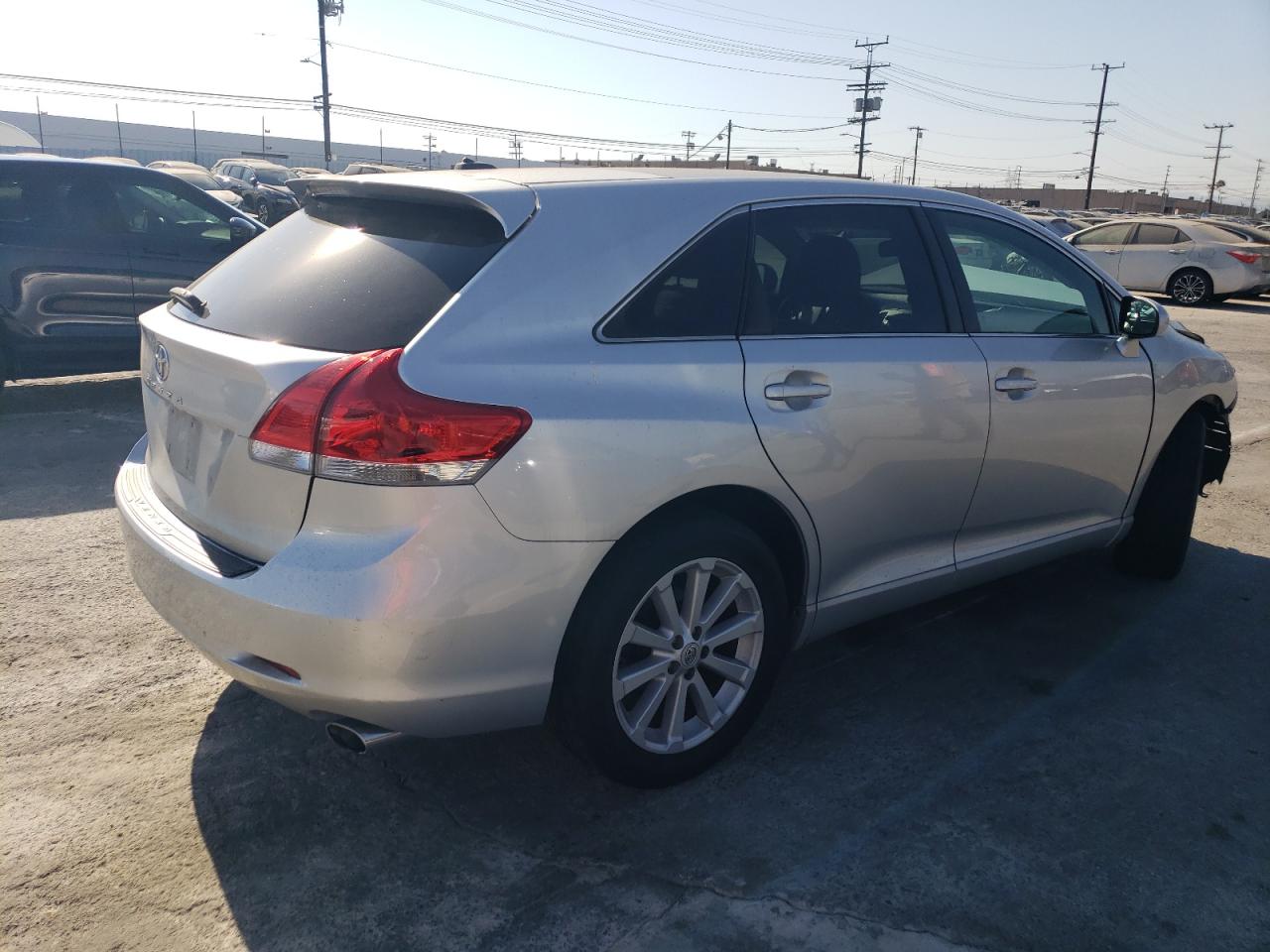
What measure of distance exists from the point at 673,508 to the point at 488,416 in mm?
642

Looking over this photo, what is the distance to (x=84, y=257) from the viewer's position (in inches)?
281

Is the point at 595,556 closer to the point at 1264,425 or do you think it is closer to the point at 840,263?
the point at 840,263

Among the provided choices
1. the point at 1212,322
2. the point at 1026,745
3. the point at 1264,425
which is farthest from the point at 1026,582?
the point at 1212,322

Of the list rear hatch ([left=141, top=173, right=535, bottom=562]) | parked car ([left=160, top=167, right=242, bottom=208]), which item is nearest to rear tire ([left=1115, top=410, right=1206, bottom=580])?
rear hatch ([left=141, top=173, right=535, bottom=562])

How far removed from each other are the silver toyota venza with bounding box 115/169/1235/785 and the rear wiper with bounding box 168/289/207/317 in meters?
0.03

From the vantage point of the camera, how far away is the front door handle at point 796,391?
293 cm

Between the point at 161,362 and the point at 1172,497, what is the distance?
13.5 feet

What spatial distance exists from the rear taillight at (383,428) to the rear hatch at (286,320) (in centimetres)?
6

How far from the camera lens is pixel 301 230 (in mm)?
3145

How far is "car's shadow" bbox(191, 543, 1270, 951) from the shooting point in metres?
2.49

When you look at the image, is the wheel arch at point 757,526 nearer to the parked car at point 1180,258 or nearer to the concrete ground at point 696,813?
the concrete ground at point 696,813

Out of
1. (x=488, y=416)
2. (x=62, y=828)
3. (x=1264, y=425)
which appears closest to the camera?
(x=488, y=416)

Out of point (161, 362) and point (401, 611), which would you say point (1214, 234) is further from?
point (401, 611)

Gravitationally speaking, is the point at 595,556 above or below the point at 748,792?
above
